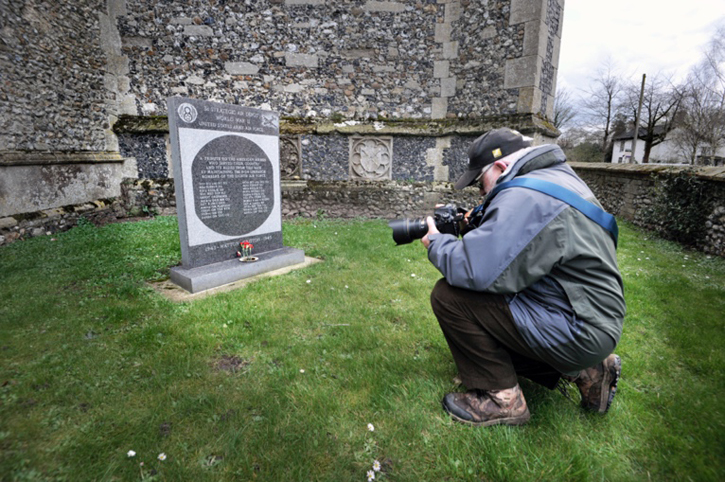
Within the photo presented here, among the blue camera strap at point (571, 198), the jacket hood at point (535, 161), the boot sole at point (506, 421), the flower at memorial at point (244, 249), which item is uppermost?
the jacket hood at point (535, 161)

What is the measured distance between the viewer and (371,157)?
810 centimetres

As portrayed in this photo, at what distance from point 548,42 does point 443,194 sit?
3.73 m

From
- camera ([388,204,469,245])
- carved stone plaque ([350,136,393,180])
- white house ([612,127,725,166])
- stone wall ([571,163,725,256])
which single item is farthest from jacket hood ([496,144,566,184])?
white house ([612,127,725,166])

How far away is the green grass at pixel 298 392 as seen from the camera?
1.67 m

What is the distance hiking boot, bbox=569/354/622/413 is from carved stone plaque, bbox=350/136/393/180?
21.9ft

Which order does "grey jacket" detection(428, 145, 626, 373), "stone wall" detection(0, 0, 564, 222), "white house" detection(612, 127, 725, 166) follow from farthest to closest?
"white house" detection(612, 127, 725, 166) → "stone wall" detection(0, 0, 564, 222) → "grey jacket" detection(428, 145, 626, 373)

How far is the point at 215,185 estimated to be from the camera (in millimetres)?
4078

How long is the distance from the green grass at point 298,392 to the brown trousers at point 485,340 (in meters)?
0.26

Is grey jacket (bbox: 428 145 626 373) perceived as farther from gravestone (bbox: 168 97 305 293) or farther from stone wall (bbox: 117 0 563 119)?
stone wall (bbox: 117 0 563 119)

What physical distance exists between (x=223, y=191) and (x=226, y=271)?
96cm

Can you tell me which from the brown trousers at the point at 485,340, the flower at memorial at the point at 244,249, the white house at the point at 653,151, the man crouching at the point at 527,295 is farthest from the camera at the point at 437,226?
the white house at the point at 653,151

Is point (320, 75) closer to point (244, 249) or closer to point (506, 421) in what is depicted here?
point (244, 249)

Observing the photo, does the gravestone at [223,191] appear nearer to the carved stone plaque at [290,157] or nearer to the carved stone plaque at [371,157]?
the carved stone plaque at [290,157]

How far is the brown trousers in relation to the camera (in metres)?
1.80
